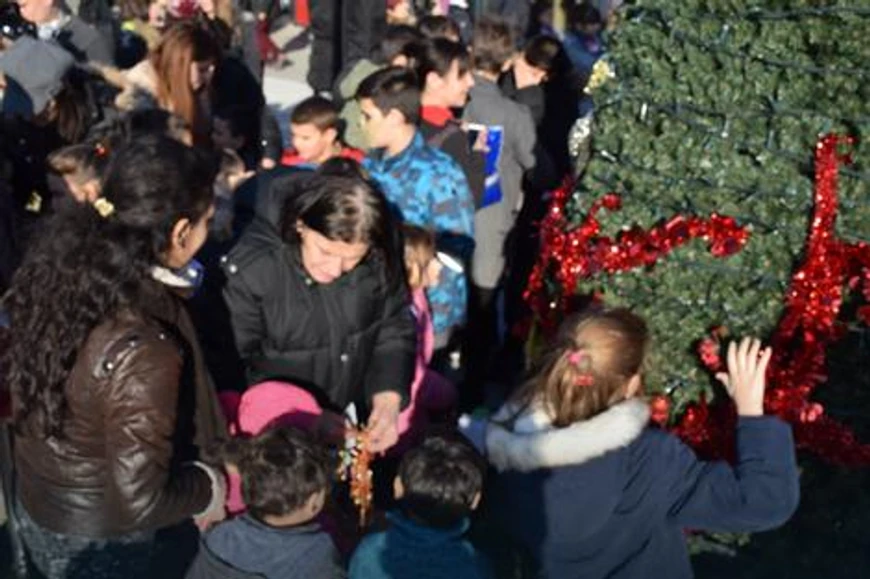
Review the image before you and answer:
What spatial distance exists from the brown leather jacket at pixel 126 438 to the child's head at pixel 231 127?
3.26 metres

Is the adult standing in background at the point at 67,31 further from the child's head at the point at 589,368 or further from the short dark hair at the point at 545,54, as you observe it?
the child's head at the point at 589,368

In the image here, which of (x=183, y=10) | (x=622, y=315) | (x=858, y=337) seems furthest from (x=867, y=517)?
(x=183, y=10)

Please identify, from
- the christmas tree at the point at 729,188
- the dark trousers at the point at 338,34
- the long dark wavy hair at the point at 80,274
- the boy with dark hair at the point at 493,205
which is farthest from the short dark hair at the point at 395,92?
the dark trousers at the point at 338,34

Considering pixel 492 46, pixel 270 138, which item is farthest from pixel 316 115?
pixel 492 46

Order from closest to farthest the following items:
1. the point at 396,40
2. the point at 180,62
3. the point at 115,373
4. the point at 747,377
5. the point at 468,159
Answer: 1. the point at 115,373
2. the point at 747,377
3. the point at 468,159
4. the point at 180,62
5. the point at 396,40

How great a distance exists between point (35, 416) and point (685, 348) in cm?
208

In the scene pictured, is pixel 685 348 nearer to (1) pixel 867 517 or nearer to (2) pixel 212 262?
(1) pixel 867 517

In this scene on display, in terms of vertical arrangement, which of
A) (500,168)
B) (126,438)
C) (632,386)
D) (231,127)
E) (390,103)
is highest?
(390,103)

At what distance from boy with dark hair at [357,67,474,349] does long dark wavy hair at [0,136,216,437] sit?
5.54ft

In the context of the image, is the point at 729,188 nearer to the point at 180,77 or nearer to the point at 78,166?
the point at 78,166

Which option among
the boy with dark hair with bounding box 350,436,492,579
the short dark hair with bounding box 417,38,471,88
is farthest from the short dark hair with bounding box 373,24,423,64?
the boy with dark hair with bounding box 350,436,492,579

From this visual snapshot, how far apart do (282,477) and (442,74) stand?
114 inches

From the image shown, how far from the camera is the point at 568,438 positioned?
309 centimetres

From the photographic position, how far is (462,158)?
216 inches
